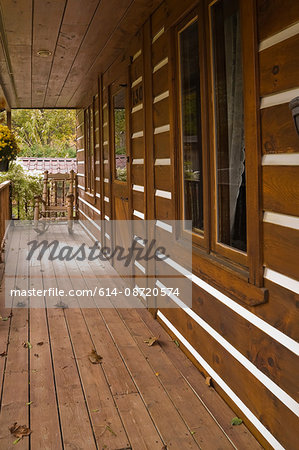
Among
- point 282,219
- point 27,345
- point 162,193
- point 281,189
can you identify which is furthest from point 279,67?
point 27,345

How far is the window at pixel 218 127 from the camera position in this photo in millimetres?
2279

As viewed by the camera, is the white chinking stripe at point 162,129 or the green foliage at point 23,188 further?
the green foliage at point 23,188

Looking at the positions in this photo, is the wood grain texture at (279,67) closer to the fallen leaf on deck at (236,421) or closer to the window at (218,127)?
the window at (218,127)

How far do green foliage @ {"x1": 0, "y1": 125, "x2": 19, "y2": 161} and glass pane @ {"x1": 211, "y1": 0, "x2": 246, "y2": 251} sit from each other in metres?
6.53

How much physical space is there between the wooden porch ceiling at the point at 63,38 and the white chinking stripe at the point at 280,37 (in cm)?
175

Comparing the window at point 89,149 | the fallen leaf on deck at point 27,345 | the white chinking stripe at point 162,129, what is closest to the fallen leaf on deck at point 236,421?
the fallen leaf on deck at point 27,345

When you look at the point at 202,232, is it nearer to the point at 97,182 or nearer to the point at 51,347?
the point at 51,347

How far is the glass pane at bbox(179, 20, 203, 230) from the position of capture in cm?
287

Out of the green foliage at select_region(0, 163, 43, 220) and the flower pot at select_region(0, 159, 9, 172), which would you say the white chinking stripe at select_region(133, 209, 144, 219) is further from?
the green foliage at select_region(0, 163, 43, 220)

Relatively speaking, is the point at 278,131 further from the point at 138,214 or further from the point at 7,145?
the point at 7,145

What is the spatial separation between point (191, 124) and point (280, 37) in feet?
3.93

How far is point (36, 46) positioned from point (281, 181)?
12.6 feet

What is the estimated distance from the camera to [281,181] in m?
1.87

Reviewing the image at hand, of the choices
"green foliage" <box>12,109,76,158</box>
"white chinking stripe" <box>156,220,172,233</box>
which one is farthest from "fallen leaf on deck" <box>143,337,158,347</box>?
"green foliage" <box>12,109,76,158</box>
